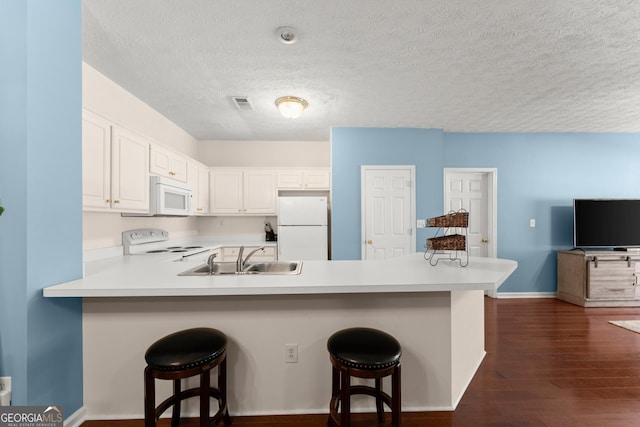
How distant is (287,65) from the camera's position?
7.70 feet

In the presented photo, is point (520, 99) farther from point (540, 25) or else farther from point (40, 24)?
point (40, 24)

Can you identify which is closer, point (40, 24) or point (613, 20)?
point (40, 24)

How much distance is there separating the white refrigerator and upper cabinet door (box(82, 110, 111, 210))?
6.95 ft

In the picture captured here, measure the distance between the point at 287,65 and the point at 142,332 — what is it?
7.44 ft

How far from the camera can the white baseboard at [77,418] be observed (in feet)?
5.01

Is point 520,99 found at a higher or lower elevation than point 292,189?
higher

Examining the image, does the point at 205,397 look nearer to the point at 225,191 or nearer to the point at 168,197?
the point at 168,197

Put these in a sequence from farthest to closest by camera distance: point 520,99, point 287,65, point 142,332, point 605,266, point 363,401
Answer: point 605,266, point 520,99, point 287,65, point 363,401, point 142,332

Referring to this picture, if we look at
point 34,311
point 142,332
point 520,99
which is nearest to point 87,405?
point 142,332

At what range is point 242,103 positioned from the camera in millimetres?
3109

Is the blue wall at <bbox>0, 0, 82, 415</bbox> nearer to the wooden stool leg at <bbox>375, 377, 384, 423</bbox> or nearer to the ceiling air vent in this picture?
the ceiling air vent

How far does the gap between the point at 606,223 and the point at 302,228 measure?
4.41 m

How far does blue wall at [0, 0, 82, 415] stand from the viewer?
1.30 meters

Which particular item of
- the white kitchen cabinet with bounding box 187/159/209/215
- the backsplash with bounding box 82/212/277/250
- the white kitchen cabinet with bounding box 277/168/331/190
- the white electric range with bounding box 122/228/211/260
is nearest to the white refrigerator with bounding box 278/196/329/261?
the white kitchen cabinet with bounding box 277/168/331/190
